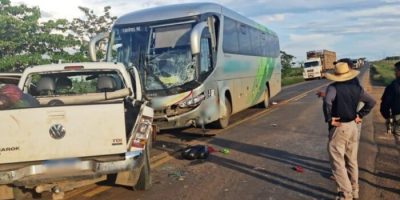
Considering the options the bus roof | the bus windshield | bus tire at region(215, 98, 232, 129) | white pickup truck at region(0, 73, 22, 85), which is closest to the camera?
white pickup truck at region(0, 73, 22, 85)

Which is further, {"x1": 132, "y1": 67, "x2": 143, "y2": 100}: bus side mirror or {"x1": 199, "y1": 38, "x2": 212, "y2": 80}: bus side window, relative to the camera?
{"x1": 199, "y1": 38, "x2": 212, "y2": 80}: bus side window

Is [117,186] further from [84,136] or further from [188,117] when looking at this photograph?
[188,117]

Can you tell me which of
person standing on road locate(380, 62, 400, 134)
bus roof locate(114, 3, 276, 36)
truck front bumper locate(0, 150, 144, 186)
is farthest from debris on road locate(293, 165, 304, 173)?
bus roof locate(114, 3, 276, 36)

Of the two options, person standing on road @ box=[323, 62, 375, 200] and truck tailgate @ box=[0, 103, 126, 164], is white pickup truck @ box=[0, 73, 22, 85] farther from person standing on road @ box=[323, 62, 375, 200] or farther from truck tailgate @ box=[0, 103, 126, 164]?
person standing on road @ box=[323, 62, 375, 200]

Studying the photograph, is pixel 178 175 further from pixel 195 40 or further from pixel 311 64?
pixel 311 64

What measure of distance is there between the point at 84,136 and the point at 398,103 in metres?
4.11

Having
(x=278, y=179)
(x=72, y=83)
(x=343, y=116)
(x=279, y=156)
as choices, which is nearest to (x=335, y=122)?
(x=343, y=116)

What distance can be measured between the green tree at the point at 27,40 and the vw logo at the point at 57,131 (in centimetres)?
1489

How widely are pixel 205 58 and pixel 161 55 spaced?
1118mm

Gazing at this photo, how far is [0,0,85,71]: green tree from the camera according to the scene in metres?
20.1

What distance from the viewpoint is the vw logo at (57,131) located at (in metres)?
5.86

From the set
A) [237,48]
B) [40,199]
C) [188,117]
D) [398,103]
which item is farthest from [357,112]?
[237,48]

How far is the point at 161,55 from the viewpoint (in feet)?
40.1

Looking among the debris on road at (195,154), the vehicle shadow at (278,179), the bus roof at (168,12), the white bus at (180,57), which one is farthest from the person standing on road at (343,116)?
the bus roof at (168,12)
